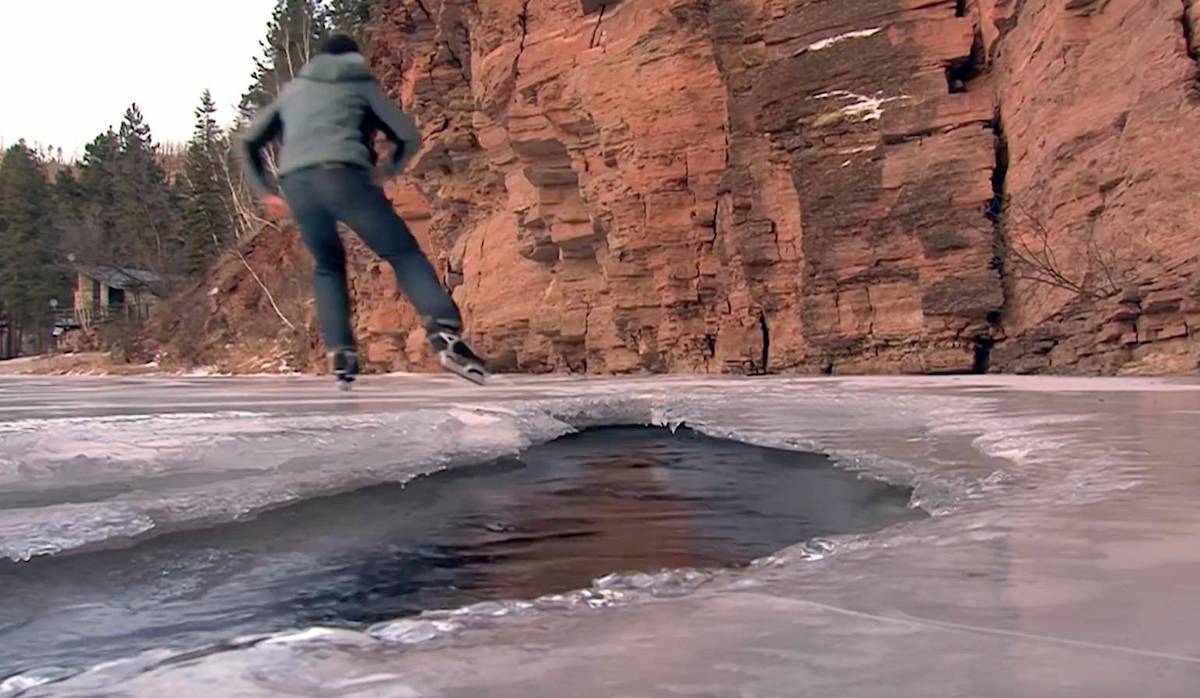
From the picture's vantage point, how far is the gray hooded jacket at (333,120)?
13.1 ft


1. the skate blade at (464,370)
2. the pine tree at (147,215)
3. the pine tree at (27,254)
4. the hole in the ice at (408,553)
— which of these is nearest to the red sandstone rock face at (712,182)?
the hole in the ice at (408,553)

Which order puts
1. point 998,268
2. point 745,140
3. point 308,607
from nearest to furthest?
point 308,607 → point 998,268 → point 745,140

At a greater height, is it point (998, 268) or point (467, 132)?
point (467, 132)

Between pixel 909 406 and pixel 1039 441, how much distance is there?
2965 mm

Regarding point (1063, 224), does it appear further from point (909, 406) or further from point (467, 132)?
point (467, 132)

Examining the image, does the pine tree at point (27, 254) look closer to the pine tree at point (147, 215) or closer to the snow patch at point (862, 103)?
the pine tree at point (147, 215)

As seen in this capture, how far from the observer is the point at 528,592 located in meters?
2.45

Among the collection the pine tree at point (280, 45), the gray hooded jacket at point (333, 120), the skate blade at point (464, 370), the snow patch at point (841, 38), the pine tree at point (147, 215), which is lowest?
the skate blade at point (464, 370)

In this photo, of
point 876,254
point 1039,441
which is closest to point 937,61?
point 876,254

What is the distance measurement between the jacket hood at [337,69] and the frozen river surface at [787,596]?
5.85 ft

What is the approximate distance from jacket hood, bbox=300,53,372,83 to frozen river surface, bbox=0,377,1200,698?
5.85 ft

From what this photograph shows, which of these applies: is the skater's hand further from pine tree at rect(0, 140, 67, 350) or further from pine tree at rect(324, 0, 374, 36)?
pine tree at rect(0, 140, 67, 350)

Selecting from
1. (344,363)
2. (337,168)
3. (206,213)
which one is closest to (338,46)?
(337,168)

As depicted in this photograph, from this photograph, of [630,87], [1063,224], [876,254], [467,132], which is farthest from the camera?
[467,132]
